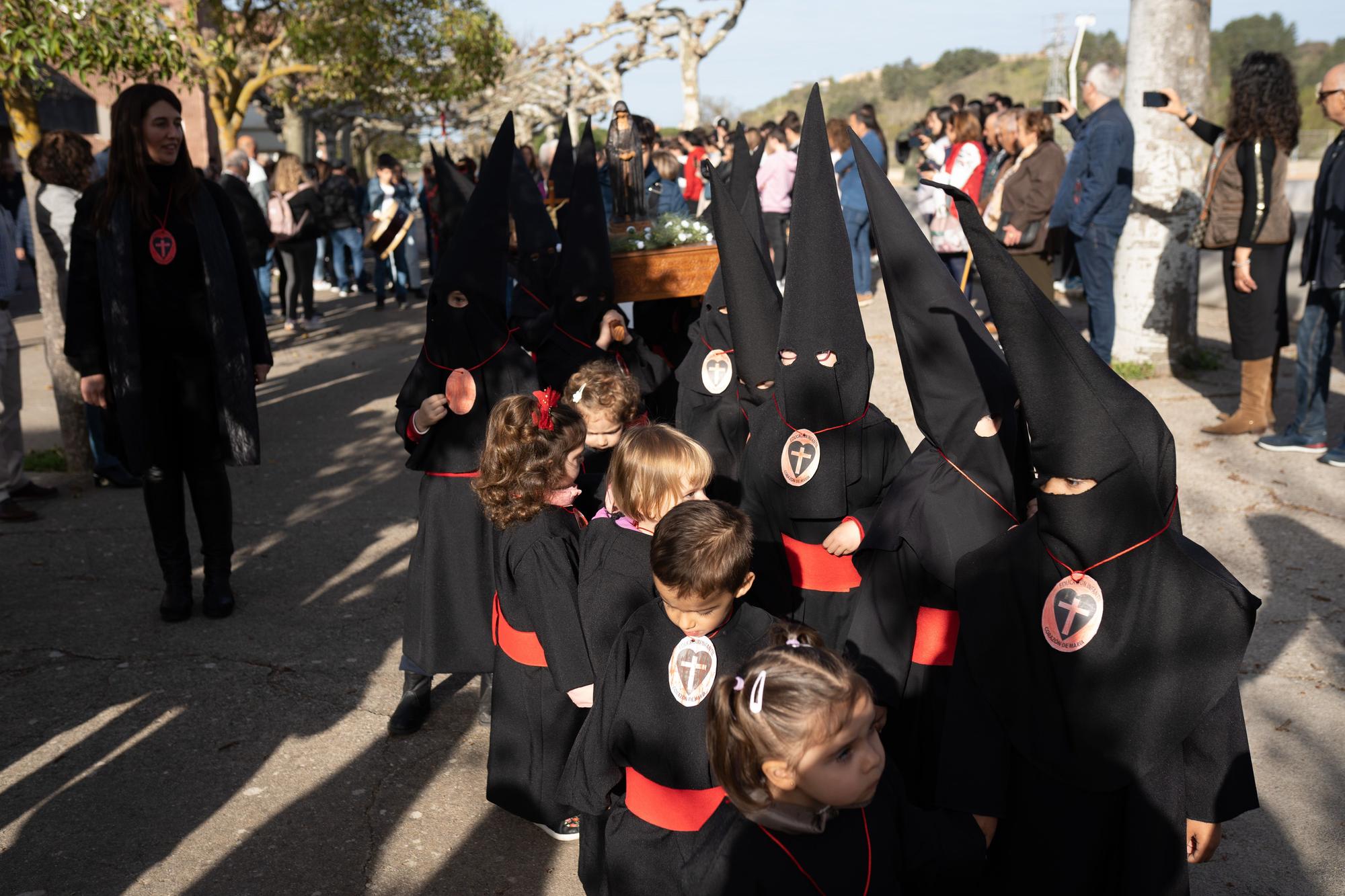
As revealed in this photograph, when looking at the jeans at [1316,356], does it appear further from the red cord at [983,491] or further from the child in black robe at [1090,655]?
the child in black robe at [1090,655]

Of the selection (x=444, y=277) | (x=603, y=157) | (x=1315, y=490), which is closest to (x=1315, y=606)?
(x=1315, y=490)

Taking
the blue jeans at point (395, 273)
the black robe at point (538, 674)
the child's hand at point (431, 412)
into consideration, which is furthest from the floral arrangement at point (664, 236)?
the blue jeans at point (395, 273)

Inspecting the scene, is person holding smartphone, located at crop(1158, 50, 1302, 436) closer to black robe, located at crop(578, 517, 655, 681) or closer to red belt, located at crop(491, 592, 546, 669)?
black robe, located at crop(578, 517, 655, 681)

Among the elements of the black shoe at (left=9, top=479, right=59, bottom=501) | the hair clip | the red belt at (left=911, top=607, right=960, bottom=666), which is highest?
the hair clip

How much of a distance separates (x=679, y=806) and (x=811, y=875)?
68 centimetres

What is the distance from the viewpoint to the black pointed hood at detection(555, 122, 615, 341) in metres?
5.66

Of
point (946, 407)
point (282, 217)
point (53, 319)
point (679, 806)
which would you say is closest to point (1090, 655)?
point (946, 407)

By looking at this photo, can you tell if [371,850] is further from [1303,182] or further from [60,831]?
[1303,182]

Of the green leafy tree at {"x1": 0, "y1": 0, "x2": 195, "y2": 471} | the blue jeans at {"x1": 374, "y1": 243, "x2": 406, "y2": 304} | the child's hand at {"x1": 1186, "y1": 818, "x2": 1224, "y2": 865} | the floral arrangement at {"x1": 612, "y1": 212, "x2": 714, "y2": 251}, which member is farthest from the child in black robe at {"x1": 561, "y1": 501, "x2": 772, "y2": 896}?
the blue jeans at {"x1": 374, "y1": 243, "x2": 406, "y2": 304}

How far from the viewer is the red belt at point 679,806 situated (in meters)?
2.73

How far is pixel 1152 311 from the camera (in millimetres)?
9242

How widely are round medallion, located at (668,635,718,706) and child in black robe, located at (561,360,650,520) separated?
4.73 feet

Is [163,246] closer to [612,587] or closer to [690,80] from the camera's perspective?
[612,587]

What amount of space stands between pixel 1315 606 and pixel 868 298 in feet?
30.6
